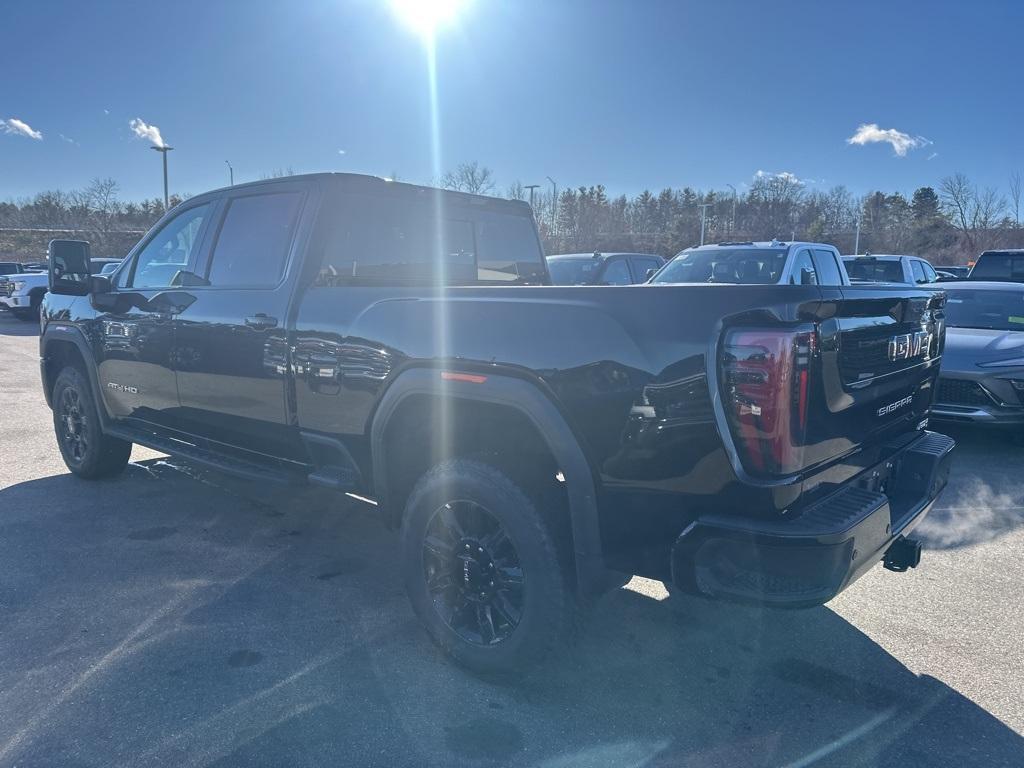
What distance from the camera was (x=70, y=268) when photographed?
15.7ft

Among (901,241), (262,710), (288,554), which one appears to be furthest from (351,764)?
(901,241)

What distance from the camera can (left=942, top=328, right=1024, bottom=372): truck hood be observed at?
658cm

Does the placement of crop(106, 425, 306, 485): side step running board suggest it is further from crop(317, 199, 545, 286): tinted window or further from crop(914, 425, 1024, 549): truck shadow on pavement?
crop(914, 425, 1024, 549): truck shadow on pavement

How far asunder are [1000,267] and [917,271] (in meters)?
1.45

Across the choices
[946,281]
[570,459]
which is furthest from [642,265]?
Answer: [570,459]

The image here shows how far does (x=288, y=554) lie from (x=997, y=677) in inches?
139

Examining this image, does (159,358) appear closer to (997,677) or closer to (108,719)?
(108,719)

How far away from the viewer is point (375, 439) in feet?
10.6

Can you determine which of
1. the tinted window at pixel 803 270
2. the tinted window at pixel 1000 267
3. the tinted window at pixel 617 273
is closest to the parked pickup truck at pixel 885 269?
the tinted window at pixel 1000 267

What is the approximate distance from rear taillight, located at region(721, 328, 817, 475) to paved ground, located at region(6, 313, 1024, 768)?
1.09m

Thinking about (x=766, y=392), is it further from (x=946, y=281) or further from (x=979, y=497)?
(x=946, y=281)

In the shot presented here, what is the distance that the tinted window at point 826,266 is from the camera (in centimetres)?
1000

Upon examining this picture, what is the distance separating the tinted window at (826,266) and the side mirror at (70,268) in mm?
8440

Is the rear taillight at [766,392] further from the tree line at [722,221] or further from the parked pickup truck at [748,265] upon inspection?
the tree line at [722,221]
